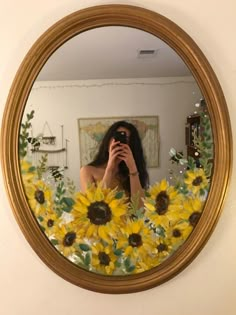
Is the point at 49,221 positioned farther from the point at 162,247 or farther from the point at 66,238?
the point at 162,247

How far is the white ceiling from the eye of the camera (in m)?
1.08

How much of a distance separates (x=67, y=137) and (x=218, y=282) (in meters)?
0.69

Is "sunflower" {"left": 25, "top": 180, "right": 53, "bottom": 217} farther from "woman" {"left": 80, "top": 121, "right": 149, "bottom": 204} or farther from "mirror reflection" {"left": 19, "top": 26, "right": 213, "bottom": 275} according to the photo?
"woman" {"left": 80, "top": 121, "right": 149, "bottom": 204}

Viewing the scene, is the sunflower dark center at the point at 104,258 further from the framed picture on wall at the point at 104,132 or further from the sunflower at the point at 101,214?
the framed picture on wall at the point at 104,132

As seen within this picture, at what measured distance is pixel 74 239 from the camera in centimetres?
111

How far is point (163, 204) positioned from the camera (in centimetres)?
112

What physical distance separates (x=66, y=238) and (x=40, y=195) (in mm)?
156

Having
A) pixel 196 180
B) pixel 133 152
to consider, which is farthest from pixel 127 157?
pixel 196 180

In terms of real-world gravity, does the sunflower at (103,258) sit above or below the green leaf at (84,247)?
below

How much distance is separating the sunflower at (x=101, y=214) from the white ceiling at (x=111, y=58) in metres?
0.36

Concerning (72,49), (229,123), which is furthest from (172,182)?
(72,49)

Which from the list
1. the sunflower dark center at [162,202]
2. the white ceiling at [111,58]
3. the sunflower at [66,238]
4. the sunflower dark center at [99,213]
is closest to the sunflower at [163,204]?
the sunflower dark center at [162,202]

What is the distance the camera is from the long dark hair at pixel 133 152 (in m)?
1.11

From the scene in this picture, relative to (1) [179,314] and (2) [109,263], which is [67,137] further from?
(1) [179,314]
